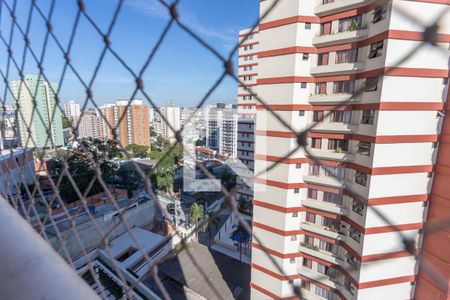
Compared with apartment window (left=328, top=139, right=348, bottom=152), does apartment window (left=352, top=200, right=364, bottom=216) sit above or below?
below

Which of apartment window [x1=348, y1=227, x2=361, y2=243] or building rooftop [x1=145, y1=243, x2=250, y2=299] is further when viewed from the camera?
building rooftop [x1=145, y1=243, x2=250, y2=299]

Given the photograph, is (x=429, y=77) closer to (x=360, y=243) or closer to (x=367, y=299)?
(x=360, y=243)

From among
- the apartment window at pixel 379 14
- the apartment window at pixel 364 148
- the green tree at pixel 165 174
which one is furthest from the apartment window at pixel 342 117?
the green tree at pixel 165 174

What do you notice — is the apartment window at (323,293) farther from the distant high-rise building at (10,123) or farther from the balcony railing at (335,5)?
the distant high-rise building at (10,123)

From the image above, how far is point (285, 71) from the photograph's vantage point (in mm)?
2258

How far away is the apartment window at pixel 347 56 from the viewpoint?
2.15m

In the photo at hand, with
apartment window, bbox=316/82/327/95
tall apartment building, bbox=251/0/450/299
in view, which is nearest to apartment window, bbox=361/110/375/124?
tall apartment building, bbox=251/0/450/299

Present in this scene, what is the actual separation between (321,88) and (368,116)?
20.9 inches

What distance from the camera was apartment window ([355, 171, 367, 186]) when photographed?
2.05 m

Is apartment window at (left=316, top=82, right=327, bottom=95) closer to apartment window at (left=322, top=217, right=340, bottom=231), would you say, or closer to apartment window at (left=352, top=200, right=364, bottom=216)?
apartment window at (left=352, top=200, right=364, bottom=216)

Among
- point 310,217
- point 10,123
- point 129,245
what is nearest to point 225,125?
point 129,245

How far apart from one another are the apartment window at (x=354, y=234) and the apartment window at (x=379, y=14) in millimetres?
1827

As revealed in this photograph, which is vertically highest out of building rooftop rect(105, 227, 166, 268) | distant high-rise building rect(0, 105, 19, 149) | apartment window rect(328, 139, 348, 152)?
distant high-rise building rect(0, 105, 19, 149)

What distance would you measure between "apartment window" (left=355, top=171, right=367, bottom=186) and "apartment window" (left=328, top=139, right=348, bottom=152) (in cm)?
29
